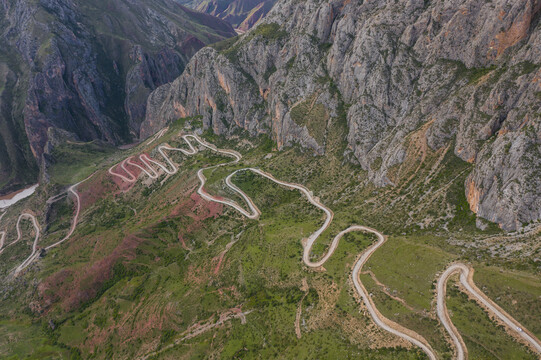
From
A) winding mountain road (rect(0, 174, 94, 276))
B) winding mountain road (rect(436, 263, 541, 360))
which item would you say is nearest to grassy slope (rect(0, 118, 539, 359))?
winding mountain road (rect(436, 263, 541, 360))

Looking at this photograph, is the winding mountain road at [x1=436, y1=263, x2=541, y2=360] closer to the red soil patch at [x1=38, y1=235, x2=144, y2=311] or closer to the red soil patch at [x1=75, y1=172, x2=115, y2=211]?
the red soil patch at [x1=38, y1=235, x2=144, y2=311]

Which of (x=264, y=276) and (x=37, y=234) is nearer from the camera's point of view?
(x=264, y=276)

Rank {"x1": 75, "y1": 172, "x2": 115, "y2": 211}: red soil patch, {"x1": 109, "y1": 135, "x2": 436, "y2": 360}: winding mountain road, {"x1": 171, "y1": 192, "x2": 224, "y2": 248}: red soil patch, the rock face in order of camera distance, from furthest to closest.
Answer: {"x1": 75, "y1": 172, "x2": 115, "y2": 211}: red soil patch < {"x1": 171, "y1": 192, "x2": 224, "y2": 248}: red soil patch < the rock face < {"x1": 109, "y1": 135, "x2": 436, "y2": 360}: winding mountain road

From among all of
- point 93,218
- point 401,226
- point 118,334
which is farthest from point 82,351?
point 401,226

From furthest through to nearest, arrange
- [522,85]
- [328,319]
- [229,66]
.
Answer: [229,66], [522,85], [328,319]

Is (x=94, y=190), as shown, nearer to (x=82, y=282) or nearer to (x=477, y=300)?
Result: (x=82, y=282)

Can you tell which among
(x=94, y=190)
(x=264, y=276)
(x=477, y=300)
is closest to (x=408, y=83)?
(x=477, y=300)

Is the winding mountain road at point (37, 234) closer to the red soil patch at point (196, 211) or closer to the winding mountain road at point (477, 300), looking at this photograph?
the red soil patch at point (196, 211)

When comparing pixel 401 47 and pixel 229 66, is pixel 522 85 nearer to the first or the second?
pixel 401 47

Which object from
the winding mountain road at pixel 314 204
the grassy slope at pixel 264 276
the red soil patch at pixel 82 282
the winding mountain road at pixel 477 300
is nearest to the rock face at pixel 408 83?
the grassy slope at pixel 264 276
